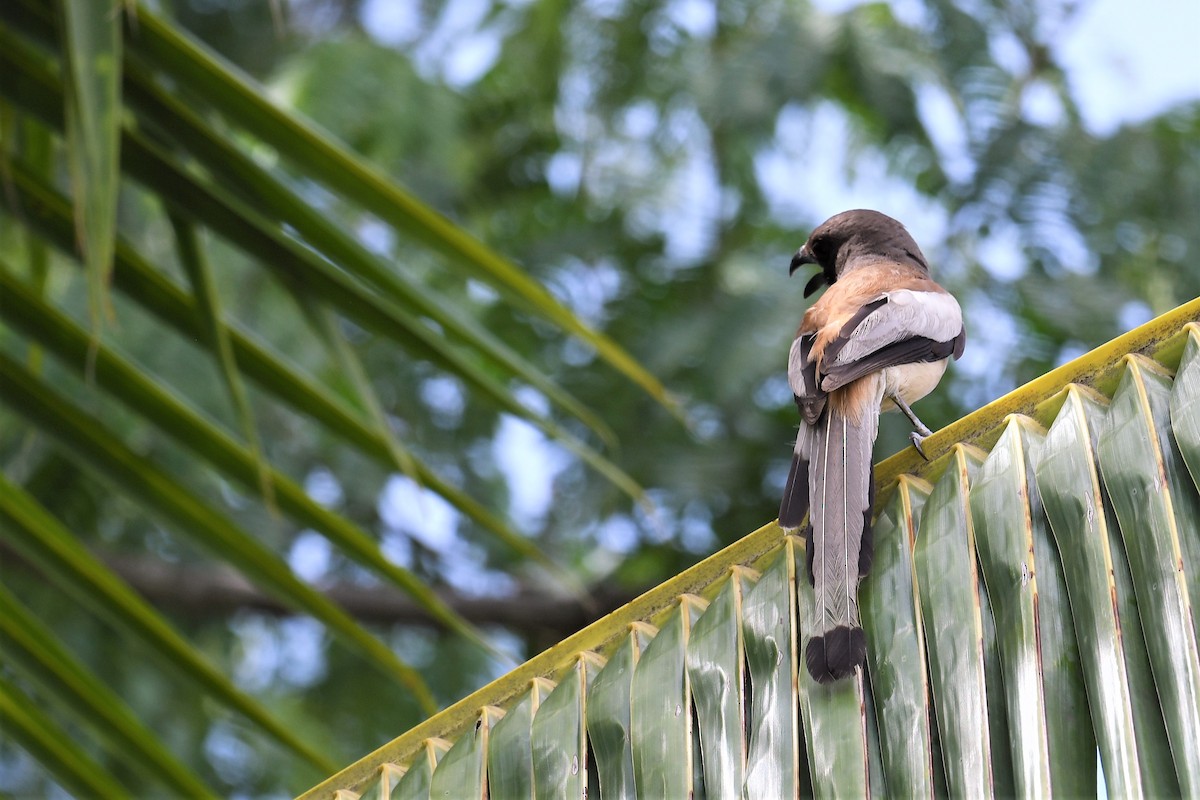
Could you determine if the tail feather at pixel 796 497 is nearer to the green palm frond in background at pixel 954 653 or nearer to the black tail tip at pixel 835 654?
the green palm frond in background at pixel 954 653

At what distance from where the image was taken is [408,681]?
344cm

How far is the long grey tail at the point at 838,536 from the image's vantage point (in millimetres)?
2309

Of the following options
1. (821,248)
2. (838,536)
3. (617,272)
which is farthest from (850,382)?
(617,272)

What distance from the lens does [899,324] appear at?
367 centimetres

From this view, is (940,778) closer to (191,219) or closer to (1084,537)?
(1084,537)

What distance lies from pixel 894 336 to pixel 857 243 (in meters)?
1.27

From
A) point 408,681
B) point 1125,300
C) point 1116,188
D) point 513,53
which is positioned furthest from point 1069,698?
point 513,53

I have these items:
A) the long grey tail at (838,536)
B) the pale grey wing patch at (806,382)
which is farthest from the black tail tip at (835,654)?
the pale grey wing patch at (806,382)

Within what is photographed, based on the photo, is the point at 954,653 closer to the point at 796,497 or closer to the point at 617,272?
the point at 796,497

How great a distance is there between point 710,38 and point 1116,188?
271cm

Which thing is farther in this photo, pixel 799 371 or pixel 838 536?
pixel 799 371

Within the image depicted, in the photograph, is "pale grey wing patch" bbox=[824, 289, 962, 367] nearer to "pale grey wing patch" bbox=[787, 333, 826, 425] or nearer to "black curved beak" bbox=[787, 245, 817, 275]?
"pale grey wing patch" bbox=[787, 333, 826, 425]

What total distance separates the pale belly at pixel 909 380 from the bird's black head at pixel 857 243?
583 millimetres

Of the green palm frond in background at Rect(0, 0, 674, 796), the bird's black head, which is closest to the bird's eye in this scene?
the bird's black head
